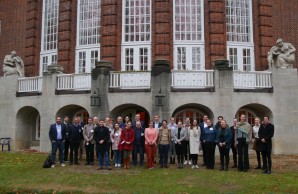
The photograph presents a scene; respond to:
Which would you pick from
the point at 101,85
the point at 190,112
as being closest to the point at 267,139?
the point at 190,112

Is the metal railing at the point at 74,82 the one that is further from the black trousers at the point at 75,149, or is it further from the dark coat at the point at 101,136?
the dark coat at the point at 101,136

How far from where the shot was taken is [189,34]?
25.7 metres

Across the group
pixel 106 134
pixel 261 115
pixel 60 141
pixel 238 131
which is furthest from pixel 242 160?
pixel 261 115

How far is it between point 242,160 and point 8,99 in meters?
16.4

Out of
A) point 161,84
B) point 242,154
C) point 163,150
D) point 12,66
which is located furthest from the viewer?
point 12,66

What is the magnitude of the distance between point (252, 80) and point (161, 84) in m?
5.39

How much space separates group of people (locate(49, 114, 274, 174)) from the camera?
14.9 meters

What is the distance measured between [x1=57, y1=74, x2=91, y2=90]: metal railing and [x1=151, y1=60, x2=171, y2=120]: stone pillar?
4042mm

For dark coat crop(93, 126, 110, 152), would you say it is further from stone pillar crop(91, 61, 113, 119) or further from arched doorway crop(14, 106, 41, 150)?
arched doorway crop(14, 106, 41, 150)

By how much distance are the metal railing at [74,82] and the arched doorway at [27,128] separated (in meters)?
3.17

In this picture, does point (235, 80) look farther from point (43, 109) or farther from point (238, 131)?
point (43, 109)

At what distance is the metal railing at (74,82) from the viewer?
23141mm

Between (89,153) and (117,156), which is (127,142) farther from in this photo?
(89,153)

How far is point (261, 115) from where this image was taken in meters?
23.8
